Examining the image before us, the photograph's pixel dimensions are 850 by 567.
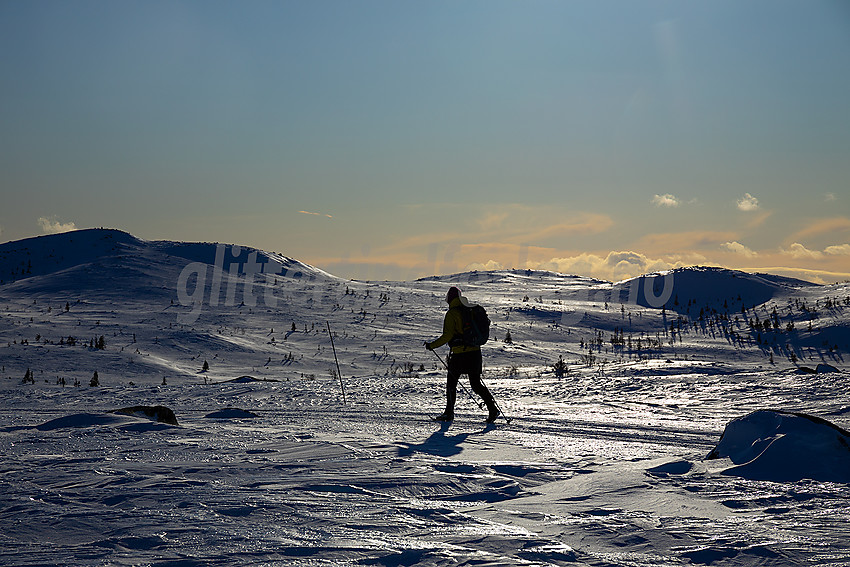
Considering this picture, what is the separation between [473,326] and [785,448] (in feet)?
13.8

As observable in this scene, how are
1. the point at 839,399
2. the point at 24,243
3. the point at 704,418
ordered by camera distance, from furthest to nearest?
1. the point at 24,243
2. the point at 839,399
3. the point at 704,418

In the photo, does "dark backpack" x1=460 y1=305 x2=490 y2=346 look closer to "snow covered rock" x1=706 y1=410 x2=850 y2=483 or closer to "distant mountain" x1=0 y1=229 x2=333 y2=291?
"snow covered rock" x1=706 y1=410 x2=850 y2=483

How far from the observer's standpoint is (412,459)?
549 centimetres

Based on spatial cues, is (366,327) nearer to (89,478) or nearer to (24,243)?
(89,478)

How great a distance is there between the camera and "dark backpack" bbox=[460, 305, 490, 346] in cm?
848

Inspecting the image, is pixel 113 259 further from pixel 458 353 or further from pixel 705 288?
pixel 705 288

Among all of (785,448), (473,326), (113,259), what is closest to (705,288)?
(473,326)

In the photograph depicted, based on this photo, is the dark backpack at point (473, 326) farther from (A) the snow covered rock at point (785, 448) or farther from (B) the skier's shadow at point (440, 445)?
(A) the snow covered rock at point (785, 448)

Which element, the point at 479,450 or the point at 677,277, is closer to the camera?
the point at 479,450

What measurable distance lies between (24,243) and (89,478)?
146 feet

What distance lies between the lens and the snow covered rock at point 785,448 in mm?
4750

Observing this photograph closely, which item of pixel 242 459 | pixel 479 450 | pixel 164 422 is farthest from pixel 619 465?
pixel 164 422

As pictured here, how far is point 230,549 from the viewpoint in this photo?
10.6 feet

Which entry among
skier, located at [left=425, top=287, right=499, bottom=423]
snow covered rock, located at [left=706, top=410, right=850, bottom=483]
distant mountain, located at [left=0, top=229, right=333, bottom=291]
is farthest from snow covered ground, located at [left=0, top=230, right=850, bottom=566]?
distant mountain, located at [left=0, top=229, right=333, bottom=291]
